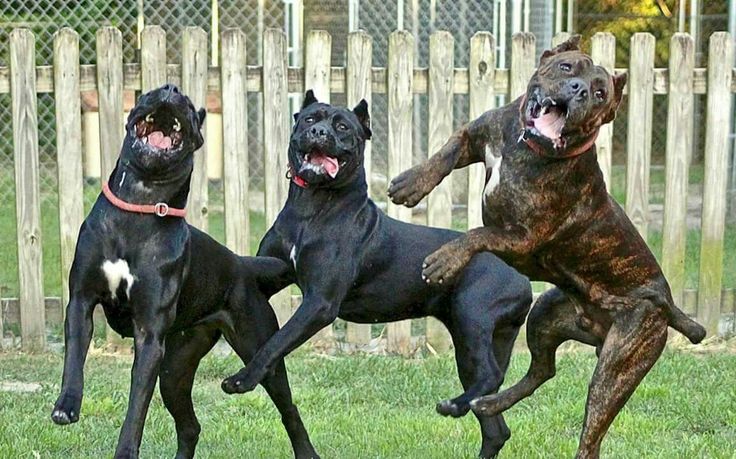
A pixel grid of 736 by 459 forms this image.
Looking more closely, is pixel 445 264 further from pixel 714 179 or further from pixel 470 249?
pixel 714 179

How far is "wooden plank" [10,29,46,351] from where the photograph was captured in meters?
7.93

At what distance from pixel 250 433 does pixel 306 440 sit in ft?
2.66

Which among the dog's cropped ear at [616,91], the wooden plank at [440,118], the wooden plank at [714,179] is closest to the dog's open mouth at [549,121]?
the dog's cropped ear at [616,91]

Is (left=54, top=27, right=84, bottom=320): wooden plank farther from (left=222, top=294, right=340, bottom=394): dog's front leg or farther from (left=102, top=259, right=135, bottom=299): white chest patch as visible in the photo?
(left=102, top=259, right=135, bottom=299): white chest patch

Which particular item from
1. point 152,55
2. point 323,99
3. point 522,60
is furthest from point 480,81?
point 152,55

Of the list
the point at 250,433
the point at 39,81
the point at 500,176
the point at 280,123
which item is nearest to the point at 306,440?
the point at 250,433

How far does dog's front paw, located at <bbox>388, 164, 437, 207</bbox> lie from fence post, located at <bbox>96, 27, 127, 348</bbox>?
3679 millimetres

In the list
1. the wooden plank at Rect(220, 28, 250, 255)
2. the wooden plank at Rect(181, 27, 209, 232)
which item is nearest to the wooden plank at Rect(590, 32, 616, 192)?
the wooden plank at Rect(220, 28, 250, 255)

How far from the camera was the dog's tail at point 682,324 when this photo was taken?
16.2 ft

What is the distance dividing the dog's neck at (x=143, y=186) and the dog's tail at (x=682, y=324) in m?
2.08

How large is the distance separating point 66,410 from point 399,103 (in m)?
4.32

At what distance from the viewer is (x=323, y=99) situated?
8.13 m

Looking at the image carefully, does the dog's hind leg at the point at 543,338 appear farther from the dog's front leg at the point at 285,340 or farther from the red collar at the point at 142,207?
the red collar at the point at 142,207

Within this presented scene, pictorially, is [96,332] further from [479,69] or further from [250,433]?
[479,69]
